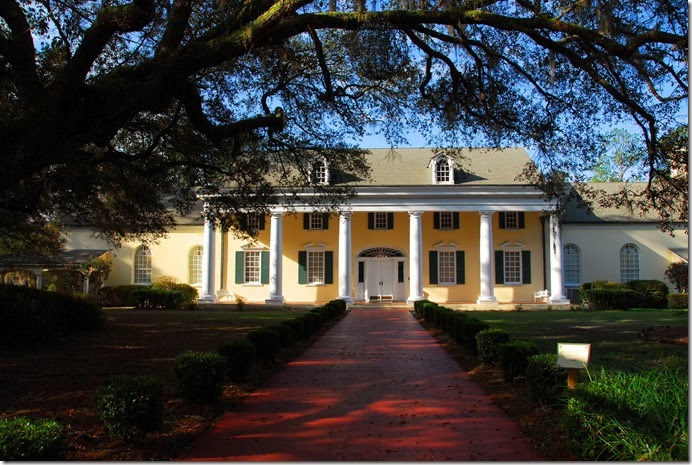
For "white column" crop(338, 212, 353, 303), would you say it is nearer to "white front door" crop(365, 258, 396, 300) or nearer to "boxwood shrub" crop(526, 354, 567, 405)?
"white front door" crop(365, 258, 396, 300)

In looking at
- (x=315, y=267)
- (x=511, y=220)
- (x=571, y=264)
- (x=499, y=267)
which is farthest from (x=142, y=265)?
(x=571, y=264)

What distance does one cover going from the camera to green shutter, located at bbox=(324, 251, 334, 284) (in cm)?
3162

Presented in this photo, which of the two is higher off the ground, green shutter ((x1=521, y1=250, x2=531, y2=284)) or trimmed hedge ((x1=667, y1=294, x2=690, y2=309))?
green shutter ((x1=521, y1=250, x2=531, y2=284))

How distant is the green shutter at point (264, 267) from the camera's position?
1247 inches

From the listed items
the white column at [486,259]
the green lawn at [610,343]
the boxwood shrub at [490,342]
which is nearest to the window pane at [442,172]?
the white column at [486,259]

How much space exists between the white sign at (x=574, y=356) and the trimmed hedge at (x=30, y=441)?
4.29m

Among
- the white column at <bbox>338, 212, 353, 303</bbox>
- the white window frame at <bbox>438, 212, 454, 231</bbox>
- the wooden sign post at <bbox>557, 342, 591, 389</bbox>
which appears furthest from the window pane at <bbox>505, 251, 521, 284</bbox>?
the wooden sign post at <bbox>557, 342, 591, 389</bbox>

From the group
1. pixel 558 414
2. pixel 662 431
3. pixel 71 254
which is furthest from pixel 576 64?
pixel 71 254

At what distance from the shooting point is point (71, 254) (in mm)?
31406

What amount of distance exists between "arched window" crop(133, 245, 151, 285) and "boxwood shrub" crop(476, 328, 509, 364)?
2600 centimetres

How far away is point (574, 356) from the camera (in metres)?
5.59

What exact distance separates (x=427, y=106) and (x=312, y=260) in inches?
794

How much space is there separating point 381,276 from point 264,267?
20.9 feet

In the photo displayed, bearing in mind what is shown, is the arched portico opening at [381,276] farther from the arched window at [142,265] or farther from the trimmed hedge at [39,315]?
the trimmed hedge at [39,315]
